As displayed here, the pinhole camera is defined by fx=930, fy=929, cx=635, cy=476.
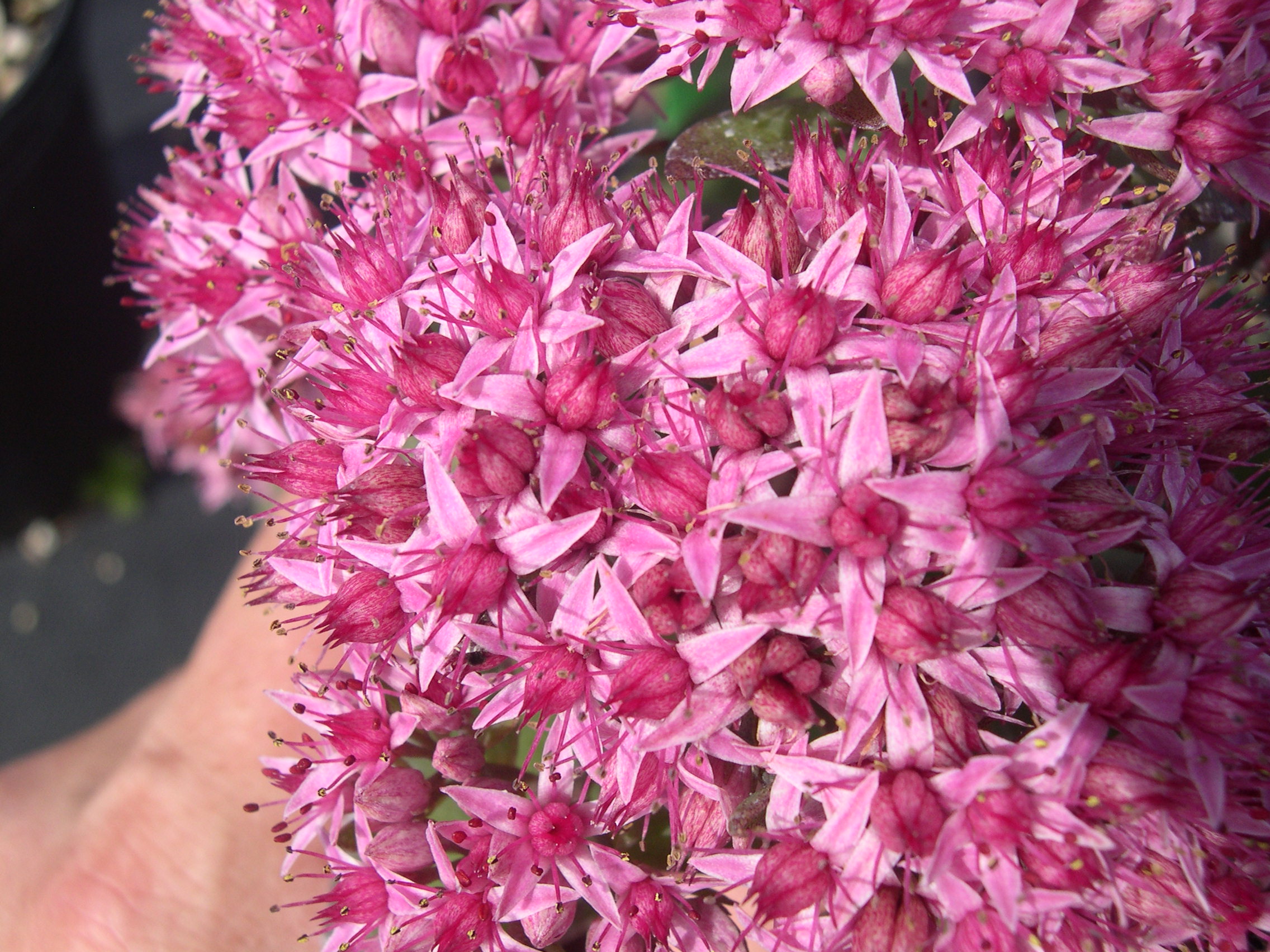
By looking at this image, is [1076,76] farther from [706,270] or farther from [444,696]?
[444,696]

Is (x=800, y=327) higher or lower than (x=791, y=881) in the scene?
higher

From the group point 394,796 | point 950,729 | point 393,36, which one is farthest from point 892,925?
point 393,36

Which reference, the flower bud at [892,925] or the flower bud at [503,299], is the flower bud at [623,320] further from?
the flower bud at [892,925]

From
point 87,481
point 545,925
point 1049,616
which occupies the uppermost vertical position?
point 1049,616

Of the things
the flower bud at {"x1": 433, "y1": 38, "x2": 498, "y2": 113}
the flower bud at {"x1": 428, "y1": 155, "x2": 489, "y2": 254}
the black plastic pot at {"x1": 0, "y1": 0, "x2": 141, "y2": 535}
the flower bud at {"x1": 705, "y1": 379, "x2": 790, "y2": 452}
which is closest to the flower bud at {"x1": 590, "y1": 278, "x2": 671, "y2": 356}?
the flower bud at {"x1": 705, "y1": 379, "x2": 790, "y2": 452}

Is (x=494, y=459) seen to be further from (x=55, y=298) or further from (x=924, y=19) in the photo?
(x=55, y=298)
